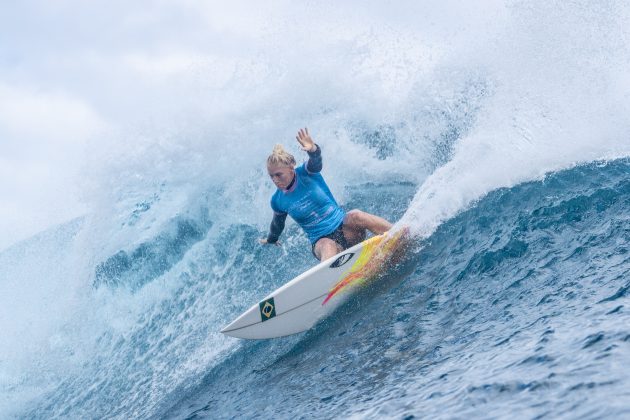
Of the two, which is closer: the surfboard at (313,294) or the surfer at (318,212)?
the surfboard at (313,294)

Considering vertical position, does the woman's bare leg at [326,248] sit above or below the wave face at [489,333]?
above

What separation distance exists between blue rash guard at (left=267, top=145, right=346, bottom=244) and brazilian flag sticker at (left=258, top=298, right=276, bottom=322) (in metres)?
1.05

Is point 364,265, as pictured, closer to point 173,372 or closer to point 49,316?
point 173,372

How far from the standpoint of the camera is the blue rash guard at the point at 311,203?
6707mm

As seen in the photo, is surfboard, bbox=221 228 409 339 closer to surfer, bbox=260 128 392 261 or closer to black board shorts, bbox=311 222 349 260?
surfer, bbox=260 128 392 261

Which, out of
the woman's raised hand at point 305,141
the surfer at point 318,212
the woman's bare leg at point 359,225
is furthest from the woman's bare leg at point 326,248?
the woman's raised hand at point 305,141

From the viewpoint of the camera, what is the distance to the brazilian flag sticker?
621cm

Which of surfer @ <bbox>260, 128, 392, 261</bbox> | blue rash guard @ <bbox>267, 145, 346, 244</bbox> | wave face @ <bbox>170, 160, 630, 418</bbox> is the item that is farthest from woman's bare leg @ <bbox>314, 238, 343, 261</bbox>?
wave face @ <bbox>170, 160, 630, 418</bbox>

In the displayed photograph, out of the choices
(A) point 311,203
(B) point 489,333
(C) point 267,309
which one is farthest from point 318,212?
(B) point 489,333

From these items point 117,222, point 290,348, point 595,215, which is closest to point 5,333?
point 117,222

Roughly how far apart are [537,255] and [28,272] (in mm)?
9922

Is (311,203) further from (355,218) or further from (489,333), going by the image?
(489,333)

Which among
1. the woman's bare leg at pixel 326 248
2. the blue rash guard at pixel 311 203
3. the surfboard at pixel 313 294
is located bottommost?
the surfboard at pixel 313 294

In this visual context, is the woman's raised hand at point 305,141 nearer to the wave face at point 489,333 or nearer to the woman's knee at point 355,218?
the woman's knee at point 355,218
